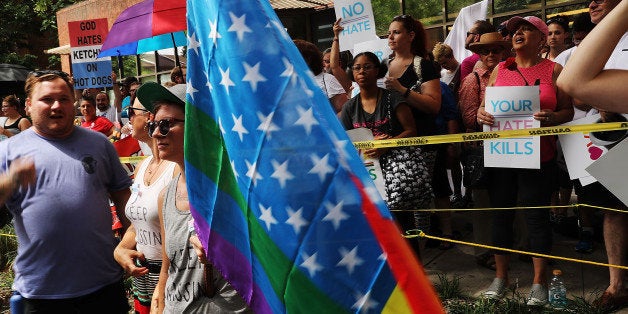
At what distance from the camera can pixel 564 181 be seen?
6.58m

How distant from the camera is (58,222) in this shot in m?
3.89

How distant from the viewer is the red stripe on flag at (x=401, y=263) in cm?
188

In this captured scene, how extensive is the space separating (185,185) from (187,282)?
1.65 feet

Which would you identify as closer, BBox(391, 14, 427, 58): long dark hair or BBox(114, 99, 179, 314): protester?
BBox(114, 99, 179, 314): protester

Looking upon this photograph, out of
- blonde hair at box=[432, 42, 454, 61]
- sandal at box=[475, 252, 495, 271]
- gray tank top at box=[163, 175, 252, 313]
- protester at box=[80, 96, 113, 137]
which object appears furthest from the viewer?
protester at box=[80, 96, 113, 137]

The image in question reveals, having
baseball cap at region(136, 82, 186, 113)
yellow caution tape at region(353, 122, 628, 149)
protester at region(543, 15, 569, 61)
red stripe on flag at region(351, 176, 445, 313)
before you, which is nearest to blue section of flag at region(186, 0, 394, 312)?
red stripe on flag at region(351, 176, 445, 313)

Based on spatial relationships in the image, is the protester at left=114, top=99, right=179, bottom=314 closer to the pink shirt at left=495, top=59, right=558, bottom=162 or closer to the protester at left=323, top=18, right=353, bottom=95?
the pink shirt at left=495, top=59, right=558, bottom=162

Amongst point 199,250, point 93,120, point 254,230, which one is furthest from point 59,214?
point 93,120

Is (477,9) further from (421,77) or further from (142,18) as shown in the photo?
(142,18)

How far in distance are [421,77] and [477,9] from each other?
2597 mm

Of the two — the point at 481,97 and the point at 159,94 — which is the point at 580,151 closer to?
the point at 481,97

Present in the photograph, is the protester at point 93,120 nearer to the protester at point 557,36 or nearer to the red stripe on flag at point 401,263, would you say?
the protester at point 557,36

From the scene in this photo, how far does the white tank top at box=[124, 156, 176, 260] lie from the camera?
400cm

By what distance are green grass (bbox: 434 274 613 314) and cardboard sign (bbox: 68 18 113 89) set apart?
7583 mm
